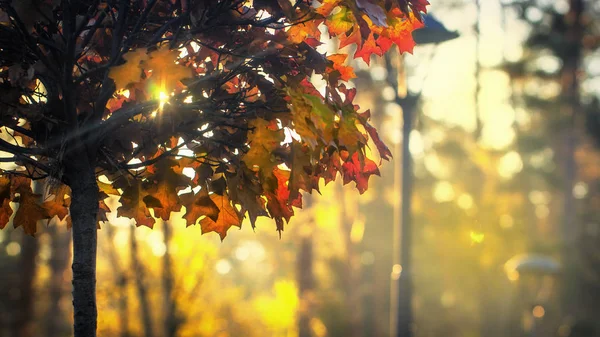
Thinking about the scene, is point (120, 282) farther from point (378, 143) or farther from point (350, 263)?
point (378, 143)

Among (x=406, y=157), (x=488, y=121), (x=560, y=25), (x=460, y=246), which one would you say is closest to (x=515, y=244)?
(x=460, y=246)

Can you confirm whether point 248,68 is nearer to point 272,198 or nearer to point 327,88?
point 327,88

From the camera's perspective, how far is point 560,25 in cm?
2380

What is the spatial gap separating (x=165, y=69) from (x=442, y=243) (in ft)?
93.7

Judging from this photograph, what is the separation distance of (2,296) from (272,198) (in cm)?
1850

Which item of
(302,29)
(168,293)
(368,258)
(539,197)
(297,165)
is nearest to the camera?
(297,165)

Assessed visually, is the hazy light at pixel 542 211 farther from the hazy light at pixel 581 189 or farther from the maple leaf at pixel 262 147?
the maple leaf at pixel 262 147

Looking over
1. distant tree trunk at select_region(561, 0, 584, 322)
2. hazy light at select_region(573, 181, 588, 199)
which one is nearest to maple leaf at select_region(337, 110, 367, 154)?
distant tree trunk at select_region(561, 0, 584, 322)

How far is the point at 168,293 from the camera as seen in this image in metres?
16.5

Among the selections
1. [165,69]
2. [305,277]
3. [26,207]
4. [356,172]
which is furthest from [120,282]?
[165,69]

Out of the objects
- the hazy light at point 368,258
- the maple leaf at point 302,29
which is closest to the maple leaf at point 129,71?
the maple leaf at point 302,29

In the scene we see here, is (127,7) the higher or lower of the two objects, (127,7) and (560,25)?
the lower

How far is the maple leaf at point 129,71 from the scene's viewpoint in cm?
295

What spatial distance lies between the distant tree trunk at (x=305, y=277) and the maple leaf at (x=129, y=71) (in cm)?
1694
